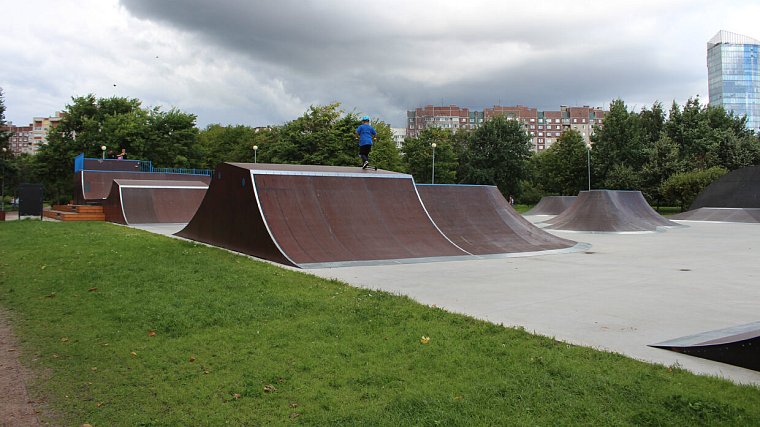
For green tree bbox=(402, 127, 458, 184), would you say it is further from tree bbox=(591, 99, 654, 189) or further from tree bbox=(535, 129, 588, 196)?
tree bbox=(591, 99, 654, 189)

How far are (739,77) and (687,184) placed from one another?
103599mm

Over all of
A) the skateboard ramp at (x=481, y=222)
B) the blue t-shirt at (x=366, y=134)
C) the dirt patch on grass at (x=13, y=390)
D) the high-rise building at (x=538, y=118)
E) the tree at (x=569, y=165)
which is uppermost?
the high-rise building at (x=538, y=118)

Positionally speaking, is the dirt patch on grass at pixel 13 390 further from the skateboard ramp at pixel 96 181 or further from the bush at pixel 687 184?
the bush at pixel 687 184

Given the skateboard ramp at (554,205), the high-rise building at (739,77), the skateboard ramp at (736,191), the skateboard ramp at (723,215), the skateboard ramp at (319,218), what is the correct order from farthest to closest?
the high-rise building at (739,77), the skateboard ramp at (554,205), the skateboard ramp at (736,191), the skateboard ramp at (723,215), the skateboard ramp at (319,218)

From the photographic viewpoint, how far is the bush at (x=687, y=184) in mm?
37281

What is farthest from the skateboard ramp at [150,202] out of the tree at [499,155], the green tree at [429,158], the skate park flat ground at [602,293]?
the tree at [499,155]

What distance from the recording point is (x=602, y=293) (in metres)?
6.95

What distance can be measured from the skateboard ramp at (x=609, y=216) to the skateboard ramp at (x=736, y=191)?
10.1m

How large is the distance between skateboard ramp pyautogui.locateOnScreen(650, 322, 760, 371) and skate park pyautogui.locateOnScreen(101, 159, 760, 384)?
0.18 ft

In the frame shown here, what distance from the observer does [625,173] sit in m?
45.1

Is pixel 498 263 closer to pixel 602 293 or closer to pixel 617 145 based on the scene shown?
pixel 602 293

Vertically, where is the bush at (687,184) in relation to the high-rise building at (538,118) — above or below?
below

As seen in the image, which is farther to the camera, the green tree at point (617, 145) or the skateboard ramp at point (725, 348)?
the green tree at point (617, 145)

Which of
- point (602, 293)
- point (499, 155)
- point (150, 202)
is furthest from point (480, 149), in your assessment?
point (602, 293)
